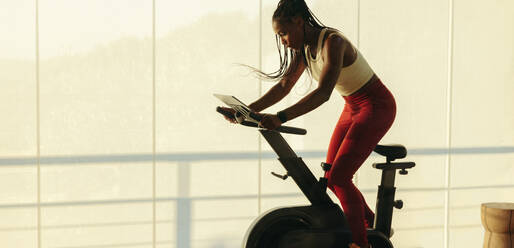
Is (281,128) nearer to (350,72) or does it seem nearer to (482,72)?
(350,72)

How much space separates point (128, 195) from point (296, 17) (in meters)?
1.57

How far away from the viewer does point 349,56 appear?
2.46 meters

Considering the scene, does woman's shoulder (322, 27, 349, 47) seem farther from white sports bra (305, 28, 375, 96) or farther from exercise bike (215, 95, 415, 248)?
exercise bike (215, 95, 415, 248)

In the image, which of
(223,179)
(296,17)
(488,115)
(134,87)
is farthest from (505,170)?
(134,87)

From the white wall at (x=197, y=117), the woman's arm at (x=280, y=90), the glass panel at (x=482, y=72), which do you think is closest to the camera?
the woman's arm at (x=280, y=90)

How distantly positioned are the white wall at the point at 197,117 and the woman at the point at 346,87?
0.90 metres

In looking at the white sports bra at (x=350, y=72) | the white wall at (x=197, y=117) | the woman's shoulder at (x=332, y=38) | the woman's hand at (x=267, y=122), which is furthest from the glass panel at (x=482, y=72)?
the woman's hand at (x=267, y=122)

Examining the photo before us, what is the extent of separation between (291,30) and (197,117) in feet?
3.92

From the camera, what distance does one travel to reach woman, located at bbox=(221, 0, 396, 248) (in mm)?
2379

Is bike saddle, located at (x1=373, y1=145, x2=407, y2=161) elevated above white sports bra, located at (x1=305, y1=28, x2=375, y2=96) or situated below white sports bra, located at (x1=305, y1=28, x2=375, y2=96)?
below

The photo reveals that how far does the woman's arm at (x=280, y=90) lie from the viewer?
8.69ft

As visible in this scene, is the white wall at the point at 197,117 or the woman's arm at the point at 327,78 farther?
the white wall at the point at 197,117

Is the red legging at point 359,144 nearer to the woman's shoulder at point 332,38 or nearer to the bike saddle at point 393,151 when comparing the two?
the bike saddle at point 393,151

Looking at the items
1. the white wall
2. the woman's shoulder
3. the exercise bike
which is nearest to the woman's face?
the woman's shoulder
